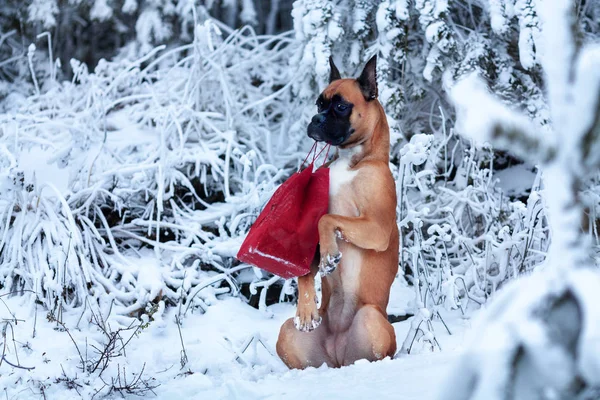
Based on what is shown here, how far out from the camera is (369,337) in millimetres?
2916

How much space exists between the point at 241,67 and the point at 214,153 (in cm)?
110

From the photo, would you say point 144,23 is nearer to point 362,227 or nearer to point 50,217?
point 50,217

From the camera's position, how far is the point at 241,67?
5.79 meters

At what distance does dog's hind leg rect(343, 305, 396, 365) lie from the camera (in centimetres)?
292

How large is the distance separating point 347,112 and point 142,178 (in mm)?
2140

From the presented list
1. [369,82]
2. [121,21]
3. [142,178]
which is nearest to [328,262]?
[369,82]

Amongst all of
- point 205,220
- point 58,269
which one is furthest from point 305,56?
point 58,269

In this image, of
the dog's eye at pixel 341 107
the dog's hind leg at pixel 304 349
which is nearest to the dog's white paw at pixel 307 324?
the dog's hind leg at pixel 304 349

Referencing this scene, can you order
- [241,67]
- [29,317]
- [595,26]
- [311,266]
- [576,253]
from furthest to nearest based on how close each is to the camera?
[241,67], [595,26], [29,317], [311,266], [576,253]

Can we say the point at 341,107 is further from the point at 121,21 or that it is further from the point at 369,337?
the point at 121,21

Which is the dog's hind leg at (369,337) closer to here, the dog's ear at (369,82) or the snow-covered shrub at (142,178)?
the dog's ear at (369,82)

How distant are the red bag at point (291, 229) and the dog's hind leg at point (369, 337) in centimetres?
30

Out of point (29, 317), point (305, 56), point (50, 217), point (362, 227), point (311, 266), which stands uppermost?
point (305, 56)

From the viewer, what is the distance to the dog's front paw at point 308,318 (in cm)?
294
